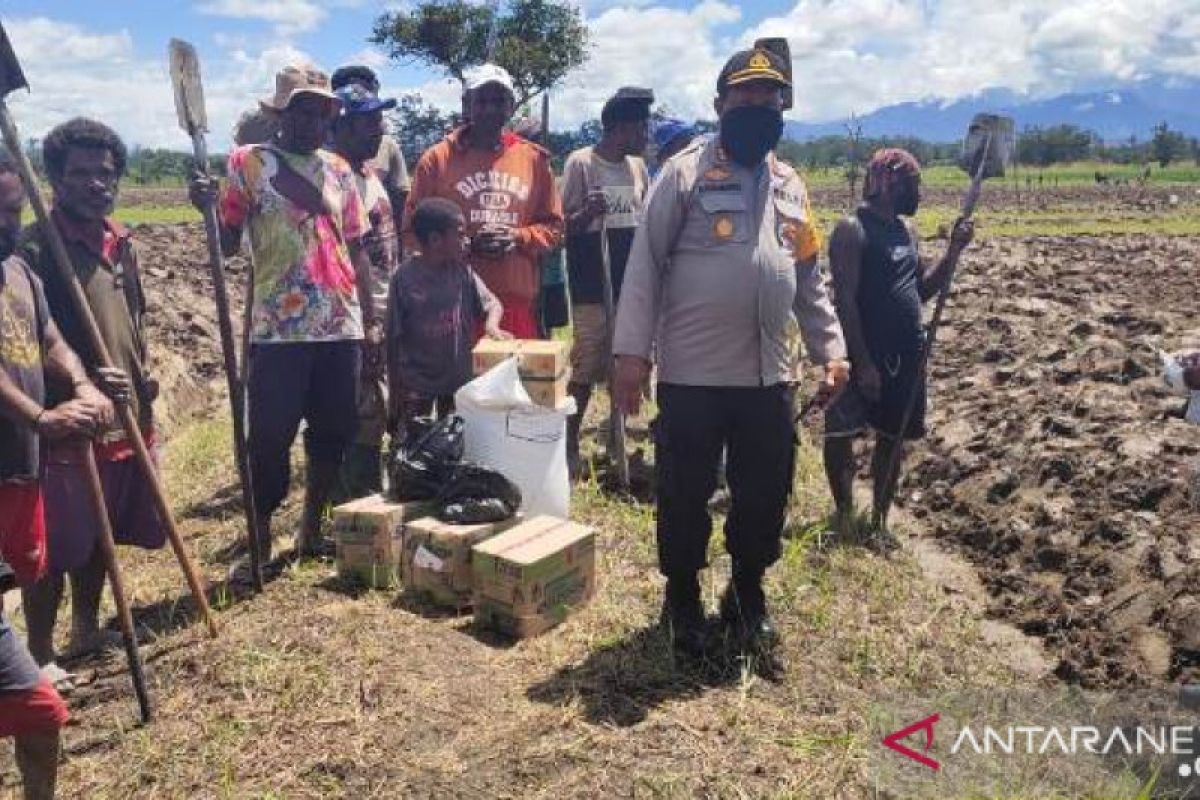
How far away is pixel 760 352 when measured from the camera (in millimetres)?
3629

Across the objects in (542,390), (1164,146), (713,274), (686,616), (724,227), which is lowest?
(686,616)

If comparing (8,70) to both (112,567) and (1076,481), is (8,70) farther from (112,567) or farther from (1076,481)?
(1076,481)

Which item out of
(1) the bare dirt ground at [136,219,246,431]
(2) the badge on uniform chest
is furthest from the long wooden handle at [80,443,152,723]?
(1) the bare dirt ground at [136,219,246,431]

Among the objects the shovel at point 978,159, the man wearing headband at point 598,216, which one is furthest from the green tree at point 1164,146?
the man wearing headband at point 598,216

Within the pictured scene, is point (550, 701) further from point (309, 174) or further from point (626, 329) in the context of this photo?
point (309, 174)

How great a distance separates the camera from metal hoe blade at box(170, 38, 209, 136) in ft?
13.2

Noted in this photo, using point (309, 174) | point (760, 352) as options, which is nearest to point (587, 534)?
point (760, 352)

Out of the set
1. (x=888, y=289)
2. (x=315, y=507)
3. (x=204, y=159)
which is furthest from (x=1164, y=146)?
(x=204, y=159)

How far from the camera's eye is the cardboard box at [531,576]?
400cm

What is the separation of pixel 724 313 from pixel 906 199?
207cm

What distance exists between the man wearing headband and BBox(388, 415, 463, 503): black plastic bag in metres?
1.37

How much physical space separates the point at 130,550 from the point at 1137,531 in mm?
5397

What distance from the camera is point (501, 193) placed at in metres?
5.29

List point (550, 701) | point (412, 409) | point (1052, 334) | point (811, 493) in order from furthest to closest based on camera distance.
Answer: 1. point (1052, 334)
2. point (811, 493)
3. point (412, 409)
4. point (550, 701)
